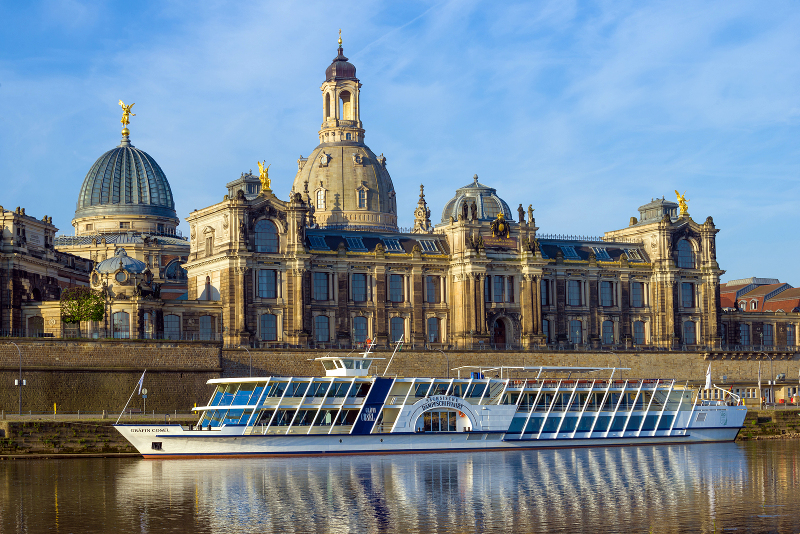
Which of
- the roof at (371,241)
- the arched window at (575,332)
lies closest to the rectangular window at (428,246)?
the roof at (371,241)

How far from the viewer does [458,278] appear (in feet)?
399

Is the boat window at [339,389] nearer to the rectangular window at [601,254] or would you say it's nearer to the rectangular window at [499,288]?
the rectangular window at [499,288]

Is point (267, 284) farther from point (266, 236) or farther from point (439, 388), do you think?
point (439, 388)

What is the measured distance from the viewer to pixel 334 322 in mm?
117000

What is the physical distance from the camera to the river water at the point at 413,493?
49281mm

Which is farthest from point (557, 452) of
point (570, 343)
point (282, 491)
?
point (570, 343)

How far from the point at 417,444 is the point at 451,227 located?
1843 inches

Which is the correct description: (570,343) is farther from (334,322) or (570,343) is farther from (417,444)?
(417,444)

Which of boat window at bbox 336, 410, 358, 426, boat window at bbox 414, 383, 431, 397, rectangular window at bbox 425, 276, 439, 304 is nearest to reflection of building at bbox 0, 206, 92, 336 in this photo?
boat window at bbox 336, 410, 358, 426

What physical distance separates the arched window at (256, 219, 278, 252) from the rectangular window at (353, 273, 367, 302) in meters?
9.36

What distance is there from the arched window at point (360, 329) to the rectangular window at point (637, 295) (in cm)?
3216

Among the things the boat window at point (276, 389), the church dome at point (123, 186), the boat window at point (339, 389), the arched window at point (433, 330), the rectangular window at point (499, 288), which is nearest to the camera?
the boat window at point (276, 389)

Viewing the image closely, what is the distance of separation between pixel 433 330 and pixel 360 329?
27.2 ft

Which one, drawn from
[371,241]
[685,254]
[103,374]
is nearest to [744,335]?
[685,254]
